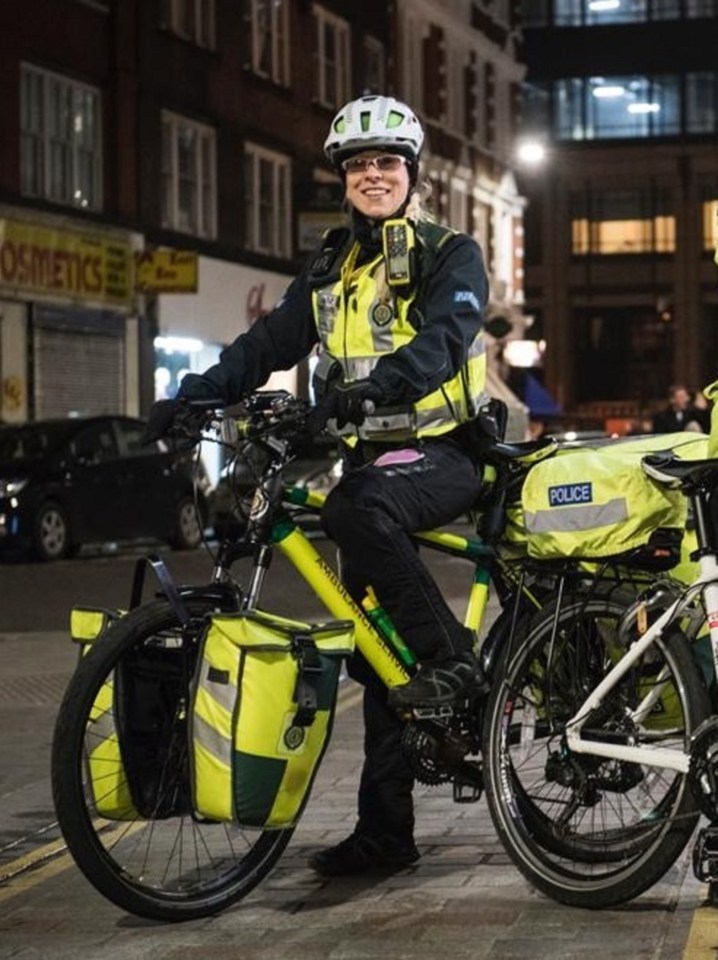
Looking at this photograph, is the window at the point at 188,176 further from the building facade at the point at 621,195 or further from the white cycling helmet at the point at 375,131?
the building facade at the point at 621,195

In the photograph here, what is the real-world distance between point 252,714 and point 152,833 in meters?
0.46

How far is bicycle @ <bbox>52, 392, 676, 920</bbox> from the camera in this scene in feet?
18.9

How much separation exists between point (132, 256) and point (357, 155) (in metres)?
29.1

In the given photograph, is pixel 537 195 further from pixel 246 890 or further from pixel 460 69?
pixel 246 890

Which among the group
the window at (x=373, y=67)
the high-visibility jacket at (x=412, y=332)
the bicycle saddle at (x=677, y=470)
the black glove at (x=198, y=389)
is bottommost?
the bicycle saddle at (x=677, y=470)

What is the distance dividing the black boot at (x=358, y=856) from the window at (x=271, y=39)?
1378 inches

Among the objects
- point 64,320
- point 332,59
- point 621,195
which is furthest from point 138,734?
point 621,195

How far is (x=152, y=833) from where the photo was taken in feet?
19.7

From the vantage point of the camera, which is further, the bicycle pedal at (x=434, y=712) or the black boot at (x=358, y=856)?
the black boot at (x=358, y=856)

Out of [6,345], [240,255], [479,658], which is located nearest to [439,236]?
[479,658]

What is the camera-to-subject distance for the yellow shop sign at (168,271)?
3459 cm

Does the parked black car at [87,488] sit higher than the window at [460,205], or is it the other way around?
the window at [460,205]

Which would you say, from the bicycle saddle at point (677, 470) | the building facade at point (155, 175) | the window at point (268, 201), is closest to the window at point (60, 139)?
the building facade at point (155, 175)

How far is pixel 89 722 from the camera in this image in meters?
5.77
